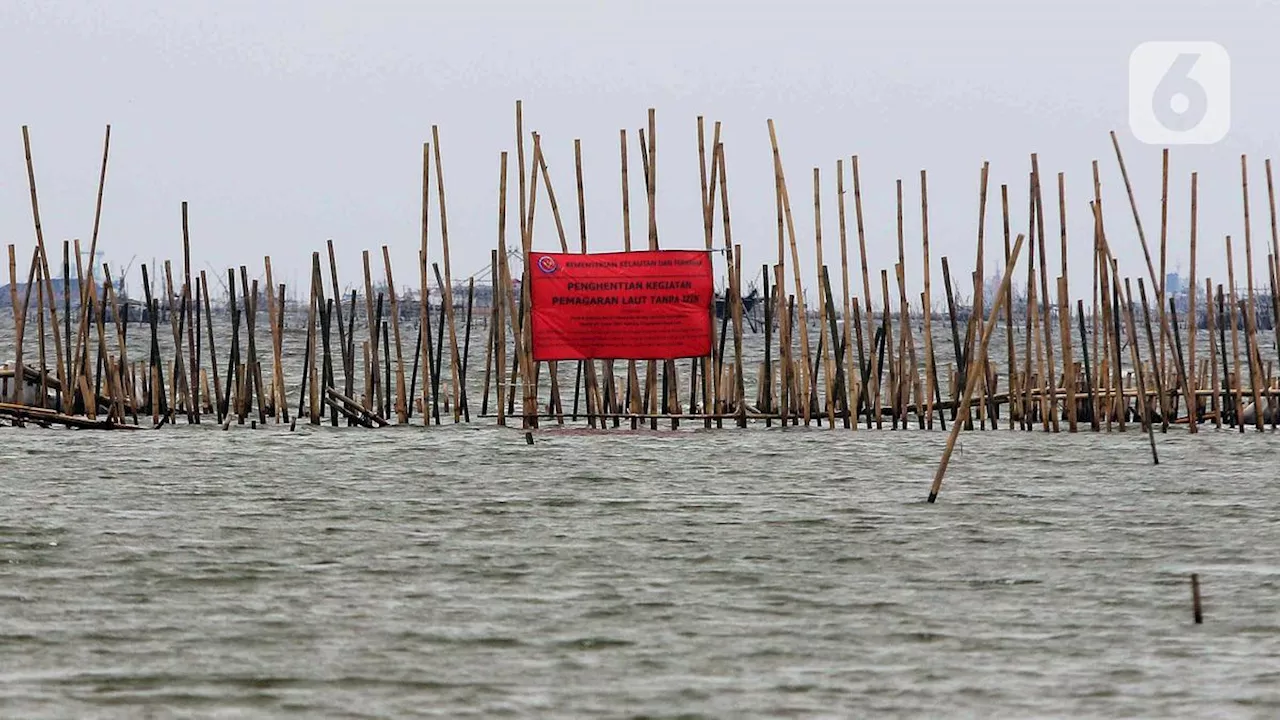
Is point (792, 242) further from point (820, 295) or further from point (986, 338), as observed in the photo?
point (986, 338)

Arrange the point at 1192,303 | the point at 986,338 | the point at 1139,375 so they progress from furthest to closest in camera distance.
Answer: the point at 1192,303 → the point at 1139,375 → the point at 986,338

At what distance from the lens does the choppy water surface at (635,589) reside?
406 cm

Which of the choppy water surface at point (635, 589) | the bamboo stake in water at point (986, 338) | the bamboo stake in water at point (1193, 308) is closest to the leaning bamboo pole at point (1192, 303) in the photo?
the bamboo stake in water at point (1193, 308)

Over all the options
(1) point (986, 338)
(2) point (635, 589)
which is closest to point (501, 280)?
(1) point (986, 338)

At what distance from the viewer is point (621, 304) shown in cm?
1225

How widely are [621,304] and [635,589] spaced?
680cm

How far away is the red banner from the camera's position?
12.2 metres

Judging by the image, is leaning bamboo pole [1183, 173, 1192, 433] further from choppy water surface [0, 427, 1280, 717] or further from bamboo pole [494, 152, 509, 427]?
bamboo pole [494, 152, 509, 427]

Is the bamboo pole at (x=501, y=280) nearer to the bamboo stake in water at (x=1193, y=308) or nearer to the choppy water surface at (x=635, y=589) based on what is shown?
the choppy water surface at (x=635, y=589)

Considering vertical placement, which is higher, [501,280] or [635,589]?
[501,280]

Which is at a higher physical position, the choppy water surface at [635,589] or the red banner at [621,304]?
the red banner at [621,304]

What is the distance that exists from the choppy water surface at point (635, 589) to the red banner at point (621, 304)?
7.37ft

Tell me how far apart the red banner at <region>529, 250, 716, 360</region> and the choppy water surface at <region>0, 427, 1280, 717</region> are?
7.37 feet

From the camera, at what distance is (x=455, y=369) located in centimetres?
1263
